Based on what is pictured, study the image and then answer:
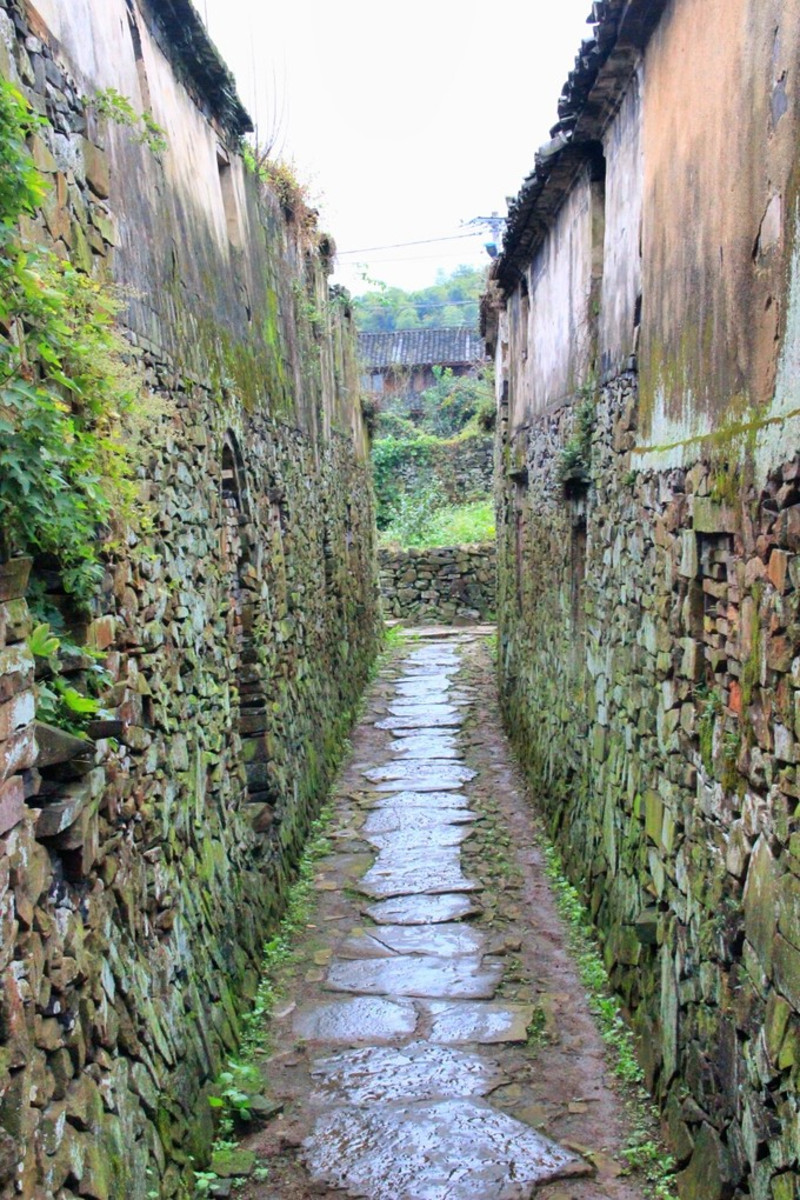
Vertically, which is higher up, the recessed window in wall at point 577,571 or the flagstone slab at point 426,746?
the recessed window in wall at point 577,571

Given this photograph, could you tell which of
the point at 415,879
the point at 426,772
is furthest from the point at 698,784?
the point at 426,772

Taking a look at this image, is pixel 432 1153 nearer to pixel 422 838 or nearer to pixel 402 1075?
pixel 402 1075

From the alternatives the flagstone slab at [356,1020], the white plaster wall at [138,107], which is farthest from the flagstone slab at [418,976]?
the white plaster wall at [138,107]

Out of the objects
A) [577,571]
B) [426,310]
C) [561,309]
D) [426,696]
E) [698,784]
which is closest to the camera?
[698,784]

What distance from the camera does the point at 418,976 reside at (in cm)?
589

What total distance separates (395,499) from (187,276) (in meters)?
21.0

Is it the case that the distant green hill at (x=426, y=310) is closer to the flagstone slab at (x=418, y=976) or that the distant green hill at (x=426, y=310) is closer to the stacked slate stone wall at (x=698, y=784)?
the stacked slate stone wall at (x=698, y=784)

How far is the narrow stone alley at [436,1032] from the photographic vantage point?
4.19 metres

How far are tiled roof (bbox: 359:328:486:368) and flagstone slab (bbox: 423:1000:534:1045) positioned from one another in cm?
2987

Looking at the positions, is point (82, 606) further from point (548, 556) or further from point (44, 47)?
point (548, 556)

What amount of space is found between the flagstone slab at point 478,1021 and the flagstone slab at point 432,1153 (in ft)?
1.87

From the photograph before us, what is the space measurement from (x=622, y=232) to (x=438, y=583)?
1462 centimetres

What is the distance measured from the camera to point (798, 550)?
2.86 meters

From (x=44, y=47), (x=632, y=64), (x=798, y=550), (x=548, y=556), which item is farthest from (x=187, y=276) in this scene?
(x=548, y=556)
